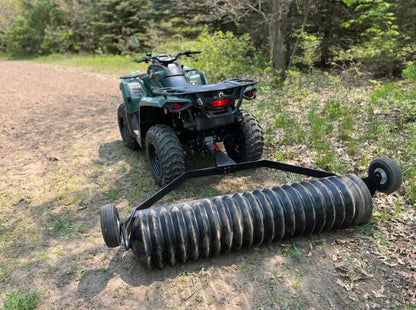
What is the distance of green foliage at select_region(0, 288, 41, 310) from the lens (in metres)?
2.71

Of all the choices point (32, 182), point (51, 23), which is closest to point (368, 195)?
point (32, 182)

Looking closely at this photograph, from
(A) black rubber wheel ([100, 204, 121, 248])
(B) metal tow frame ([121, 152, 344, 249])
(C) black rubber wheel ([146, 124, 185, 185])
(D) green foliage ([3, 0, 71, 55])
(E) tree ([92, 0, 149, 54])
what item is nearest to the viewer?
(A) black rubber wheel ([100, 204, 121, 248])

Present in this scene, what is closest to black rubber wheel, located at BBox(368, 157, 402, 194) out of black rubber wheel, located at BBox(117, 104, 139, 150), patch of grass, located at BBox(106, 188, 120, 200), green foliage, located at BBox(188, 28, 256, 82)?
patch of grass, located at BBox(106, 188, 120, 200)

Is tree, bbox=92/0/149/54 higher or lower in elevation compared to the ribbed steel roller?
higher

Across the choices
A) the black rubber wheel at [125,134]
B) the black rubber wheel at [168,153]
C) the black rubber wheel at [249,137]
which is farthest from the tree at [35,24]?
the black rubber wheel at [249,137]

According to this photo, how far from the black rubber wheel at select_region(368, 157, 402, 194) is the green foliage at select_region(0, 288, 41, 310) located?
324 centimetres

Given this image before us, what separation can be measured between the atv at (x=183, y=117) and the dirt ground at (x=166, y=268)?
0.44m

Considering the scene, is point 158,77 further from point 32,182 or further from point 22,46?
point 22,46

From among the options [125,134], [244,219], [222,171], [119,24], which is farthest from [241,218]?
[119,24]

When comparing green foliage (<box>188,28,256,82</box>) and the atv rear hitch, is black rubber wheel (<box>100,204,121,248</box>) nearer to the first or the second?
the atv rear hitch

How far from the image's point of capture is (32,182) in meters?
5.00

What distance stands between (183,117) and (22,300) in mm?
2384

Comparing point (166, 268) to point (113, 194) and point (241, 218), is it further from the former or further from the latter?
point (113, 194)

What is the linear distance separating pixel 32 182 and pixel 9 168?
89 cm
